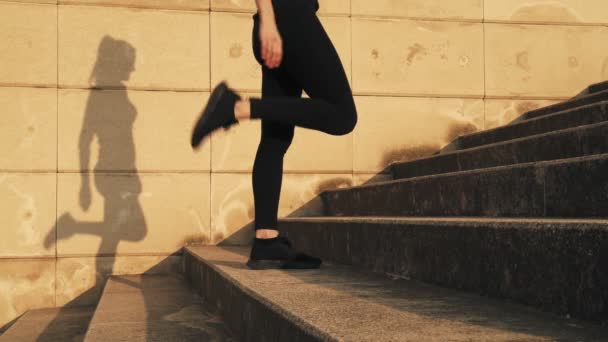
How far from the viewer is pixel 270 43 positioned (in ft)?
9.01

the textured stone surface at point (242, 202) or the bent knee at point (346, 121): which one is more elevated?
the bent knee at point (346, 121)

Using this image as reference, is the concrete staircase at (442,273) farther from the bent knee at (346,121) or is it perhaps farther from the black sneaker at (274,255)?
the bent knee at (346,121)

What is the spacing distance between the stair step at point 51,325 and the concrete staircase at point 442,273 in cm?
3

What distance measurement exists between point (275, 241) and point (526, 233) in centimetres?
137

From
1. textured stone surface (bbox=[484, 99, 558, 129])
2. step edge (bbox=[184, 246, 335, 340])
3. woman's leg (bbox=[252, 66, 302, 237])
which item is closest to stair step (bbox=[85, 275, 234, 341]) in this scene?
step edge (bbox=[184, 246, 335, 340])

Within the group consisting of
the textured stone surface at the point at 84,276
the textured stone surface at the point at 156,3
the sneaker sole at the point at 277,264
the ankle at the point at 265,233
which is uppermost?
the textured stone surface at the point at 156,3

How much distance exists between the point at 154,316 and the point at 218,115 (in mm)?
1182

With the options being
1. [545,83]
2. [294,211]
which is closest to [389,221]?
[294,211]

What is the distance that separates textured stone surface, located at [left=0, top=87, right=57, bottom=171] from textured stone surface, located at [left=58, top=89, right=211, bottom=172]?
0.08m

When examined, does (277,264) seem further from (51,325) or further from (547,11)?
(547,11)

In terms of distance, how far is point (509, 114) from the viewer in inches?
245

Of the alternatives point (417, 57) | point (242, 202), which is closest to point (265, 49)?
point (242, 202)

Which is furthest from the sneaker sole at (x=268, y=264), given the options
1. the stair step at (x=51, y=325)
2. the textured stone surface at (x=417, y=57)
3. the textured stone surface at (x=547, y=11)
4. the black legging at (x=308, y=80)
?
the textured stone surface at (x=547, y=11)

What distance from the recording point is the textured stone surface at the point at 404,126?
6039 mm
